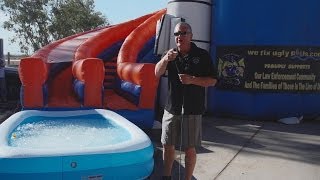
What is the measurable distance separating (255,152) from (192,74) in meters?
2.07

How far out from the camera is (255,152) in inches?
202

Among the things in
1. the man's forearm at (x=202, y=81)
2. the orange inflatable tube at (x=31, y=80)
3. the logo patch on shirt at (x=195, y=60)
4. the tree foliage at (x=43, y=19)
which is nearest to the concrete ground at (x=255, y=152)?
the man's forearm at (x=202, y=81)

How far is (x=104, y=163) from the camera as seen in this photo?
11.6ft

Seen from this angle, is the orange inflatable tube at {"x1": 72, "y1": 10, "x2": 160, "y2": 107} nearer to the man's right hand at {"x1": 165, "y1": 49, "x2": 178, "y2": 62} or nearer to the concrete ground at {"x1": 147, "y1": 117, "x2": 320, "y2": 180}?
the concrete ground at {"x1": 147, "y1": 117, "x2": 320, "y2": 180}

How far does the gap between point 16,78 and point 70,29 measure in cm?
1076

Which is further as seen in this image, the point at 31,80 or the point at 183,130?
the point at 31,80

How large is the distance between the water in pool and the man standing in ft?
2.58

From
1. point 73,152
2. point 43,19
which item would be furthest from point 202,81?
point 43,19

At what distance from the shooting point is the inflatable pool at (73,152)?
10.9 ft

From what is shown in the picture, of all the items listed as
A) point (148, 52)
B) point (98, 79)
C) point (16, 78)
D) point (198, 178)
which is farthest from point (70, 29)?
point (198, 178)

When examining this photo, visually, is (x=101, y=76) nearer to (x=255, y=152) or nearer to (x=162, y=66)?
(x=255, y=152)

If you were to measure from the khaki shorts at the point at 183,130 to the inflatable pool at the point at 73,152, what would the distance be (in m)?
0.34

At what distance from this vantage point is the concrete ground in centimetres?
429

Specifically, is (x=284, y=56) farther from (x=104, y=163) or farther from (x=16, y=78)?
(x=16, y=78)
